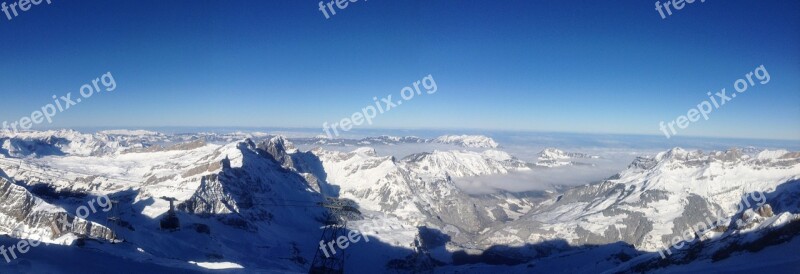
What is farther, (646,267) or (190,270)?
(646,267)

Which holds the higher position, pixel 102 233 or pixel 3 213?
pixel 3 213

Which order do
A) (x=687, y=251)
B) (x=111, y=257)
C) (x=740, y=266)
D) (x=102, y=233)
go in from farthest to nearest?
1. (x=102, y=233)
2. (x=687, y=251)
3. (x=740, y=266)
4. (x=111, y=257)

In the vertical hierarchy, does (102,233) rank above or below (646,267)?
above

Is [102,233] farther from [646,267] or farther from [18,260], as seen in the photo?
[646,267]

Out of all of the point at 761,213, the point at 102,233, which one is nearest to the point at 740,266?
the point at 761,213

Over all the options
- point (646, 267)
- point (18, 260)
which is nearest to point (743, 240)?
point (646, 267)

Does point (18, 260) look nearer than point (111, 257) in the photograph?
Yes

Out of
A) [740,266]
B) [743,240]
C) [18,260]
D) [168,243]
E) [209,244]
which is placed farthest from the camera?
[209,244]

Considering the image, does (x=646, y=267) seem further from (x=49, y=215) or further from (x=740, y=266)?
(x=49, y=215)

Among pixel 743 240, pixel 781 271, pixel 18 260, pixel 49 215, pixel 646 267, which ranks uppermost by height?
pixel 49 215
